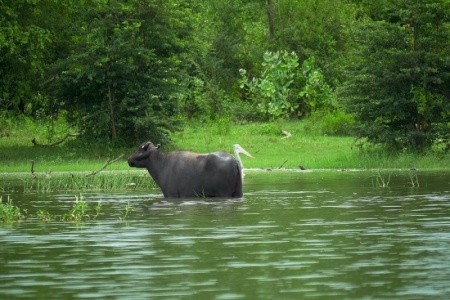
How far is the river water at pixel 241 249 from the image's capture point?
1185cm

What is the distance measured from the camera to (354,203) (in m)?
21.7

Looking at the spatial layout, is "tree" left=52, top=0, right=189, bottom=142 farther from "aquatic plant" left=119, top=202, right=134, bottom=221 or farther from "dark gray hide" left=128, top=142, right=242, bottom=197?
"aquatic plant" left=119, top=202, right=134, bottom=221

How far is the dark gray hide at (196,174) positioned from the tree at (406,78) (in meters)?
10.2

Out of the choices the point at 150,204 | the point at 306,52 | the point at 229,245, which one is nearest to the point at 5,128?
the point at 306,52

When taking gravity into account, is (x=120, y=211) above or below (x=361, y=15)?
below

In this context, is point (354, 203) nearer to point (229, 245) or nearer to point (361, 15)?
point (229, 245)

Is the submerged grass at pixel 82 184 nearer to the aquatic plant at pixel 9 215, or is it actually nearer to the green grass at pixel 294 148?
the green grass at pixel 294 148

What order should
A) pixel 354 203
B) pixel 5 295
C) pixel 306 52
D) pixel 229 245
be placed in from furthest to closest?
pixel 306 52
pixel 354 203
pixel 229 245
pixel 5 295

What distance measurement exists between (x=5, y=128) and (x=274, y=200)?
24.4 metres

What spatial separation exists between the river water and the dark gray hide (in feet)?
1.75

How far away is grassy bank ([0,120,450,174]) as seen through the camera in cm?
3353

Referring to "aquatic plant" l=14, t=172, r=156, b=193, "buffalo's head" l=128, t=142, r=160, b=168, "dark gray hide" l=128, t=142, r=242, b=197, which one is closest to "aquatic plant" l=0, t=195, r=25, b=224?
"dark gray hide" l=128, t=142, r=242, b=197

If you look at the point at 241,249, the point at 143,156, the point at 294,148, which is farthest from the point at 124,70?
the point at 241,249

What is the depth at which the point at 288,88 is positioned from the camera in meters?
48.6
